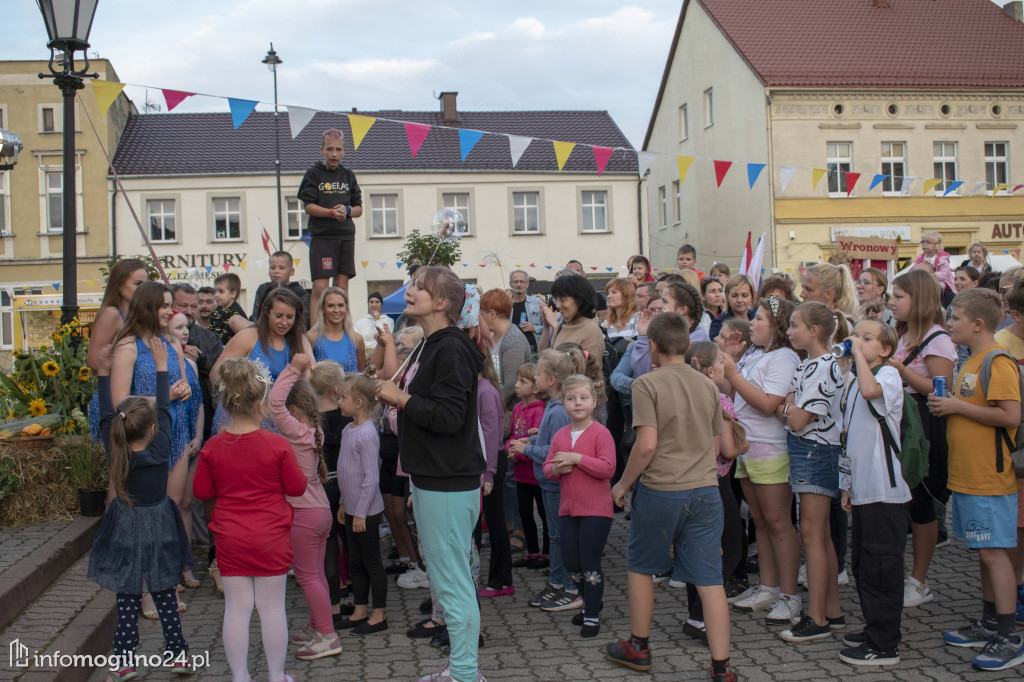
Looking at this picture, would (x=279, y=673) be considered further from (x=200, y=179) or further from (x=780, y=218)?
(x=200, y=179)

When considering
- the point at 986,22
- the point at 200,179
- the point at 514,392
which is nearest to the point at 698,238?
the point at 986,22

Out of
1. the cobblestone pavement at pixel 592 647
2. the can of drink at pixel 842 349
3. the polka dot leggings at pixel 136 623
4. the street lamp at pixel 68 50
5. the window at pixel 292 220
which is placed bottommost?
the cobblestone pavement at pixel 592 647

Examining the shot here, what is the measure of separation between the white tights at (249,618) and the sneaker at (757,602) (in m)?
2.73

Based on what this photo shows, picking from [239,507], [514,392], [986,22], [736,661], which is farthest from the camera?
[986,22]

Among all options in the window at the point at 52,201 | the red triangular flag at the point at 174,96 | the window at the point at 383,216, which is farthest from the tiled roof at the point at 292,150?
the red triangular flag at the point at 174,96

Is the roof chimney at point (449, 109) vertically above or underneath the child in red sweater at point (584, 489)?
above

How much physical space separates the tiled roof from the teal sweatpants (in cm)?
3033

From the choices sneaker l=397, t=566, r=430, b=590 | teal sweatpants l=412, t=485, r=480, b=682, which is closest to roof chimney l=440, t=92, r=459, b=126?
sneaker l=397, t=566, r=430, b=590

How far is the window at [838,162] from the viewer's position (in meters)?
29.0

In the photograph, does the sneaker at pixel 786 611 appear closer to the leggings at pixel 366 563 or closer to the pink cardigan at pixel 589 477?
the pink cardigan at pixel 589 477

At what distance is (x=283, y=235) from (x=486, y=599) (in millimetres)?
29171

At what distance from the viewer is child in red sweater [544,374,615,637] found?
16.5 feet

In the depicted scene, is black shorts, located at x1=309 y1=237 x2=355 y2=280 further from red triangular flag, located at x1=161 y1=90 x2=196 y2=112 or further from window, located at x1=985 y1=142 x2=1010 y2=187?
window, located at x1=985 y1=142 x2=1010 y2=187

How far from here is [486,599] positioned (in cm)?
575
